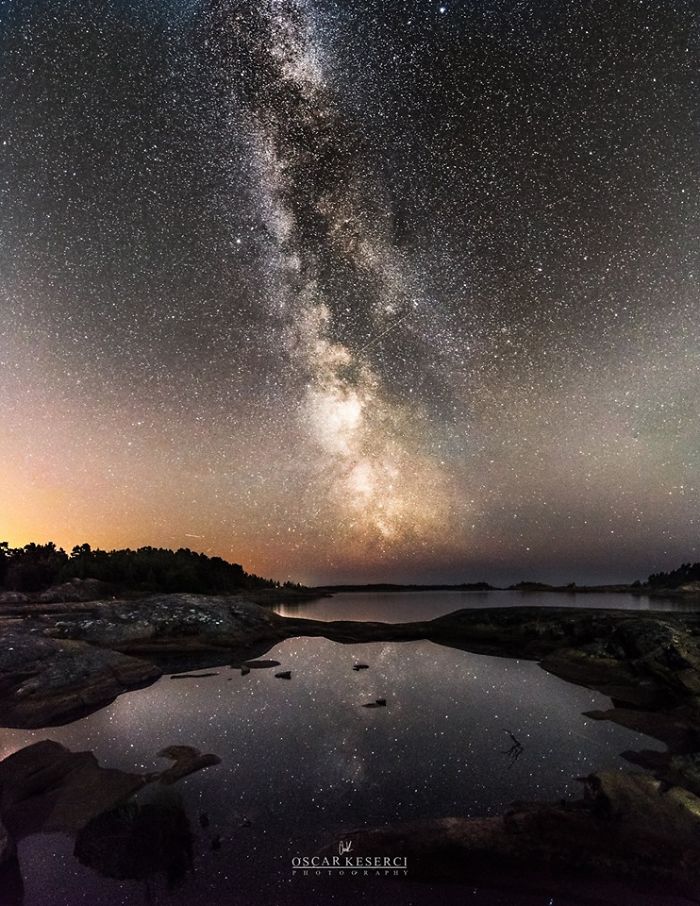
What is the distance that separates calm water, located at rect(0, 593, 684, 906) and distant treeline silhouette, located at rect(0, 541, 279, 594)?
67.3 metres

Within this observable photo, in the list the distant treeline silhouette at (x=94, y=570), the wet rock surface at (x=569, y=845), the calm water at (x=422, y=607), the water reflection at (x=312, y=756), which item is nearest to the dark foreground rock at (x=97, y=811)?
the water reflection at (x=312, y=756)

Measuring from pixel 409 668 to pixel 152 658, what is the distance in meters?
18.8

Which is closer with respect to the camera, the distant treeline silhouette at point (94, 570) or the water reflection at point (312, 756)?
the water reflection at point (312, 756)

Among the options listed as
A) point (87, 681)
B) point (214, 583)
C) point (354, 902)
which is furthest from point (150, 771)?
point (214, 583)

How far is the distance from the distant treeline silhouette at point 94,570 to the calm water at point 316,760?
67.3 m

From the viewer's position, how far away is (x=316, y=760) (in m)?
13.4

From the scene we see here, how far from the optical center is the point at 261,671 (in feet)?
86.4

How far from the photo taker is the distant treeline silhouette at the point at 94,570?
73000 mm

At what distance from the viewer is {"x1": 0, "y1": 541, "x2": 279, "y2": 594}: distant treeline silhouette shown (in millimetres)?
73000

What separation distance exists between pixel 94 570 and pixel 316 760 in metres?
85.1

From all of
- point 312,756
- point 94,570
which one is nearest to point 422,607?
point 94,570

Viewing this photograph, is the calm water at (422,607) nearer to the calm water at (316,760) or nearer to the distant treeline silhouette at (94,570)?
the distant treeline silhouette at (94,570)

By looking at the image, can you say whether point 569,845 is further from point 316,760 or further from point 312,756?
point 312,756

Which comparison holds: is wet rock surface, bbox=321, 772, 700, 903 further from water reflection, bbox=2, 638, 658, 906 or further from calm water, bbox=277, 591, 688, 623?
calm water, bbox=277, 591, 688, 623
